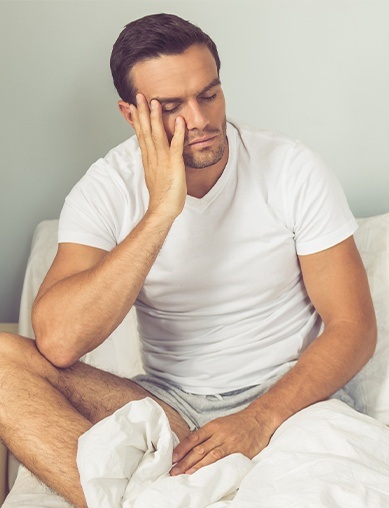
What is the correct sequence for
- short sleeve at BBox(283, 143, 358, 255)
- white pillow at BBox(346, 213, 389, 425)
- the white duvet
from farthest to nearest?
white pillow at BBox(346, 213, 389, 425), short sleeve at BBox(283, 143, 358, 255), the white duvet

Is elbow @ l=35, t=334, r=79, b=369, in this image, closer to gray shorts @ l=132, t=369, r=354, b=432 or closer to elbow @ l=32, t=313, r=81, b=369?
elbow @ l=32, t=313, r=81, b=369

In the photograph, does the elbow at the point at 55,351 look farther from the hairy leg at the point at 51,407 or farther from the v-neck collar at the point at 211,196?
the v-neck collar at the point at 211,196

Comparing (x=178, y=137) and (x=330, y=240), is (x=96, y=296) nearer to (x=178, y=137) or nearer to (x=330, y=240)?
(x=178, y=137)

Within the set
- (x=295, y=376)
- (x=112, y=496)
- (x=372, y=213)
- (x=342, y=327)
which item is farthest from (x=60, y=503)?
(x=372, y=213)

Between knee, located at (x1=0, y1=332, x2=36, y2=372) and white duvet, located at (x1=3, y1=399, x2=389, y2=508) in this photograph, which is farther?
knee, located at (x1=0, y1=332, x2=36, y2=372)

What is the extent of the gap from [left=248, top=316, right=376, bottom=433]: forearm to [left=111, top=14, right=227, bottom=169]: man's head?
43 cm

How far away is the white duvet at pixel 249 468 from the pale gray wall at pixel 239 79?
3.35 feet

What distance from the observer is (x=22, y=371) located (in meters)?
1.83

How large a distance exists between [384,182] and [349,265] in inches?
28.0

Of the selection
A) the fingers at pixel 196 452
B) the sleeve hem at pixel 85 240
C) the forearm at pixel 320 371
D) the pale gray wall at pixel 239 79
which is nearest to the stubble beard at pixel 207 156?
the sleeve hem at pixel 85 240

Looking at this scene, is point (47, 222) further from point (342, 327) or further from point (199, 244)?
point (342, 327)

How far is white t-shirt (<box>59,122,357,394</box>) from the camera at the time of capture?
6.44 feet

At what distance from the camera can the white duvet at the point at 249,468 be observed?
4.82 ft

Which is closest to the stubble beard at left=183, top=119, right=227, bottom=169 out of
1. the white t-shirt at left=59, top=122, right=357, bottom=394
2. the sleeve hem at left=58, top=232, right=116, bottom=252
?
the white t-shirt at left=59, top=122, right=357, bottom=394
